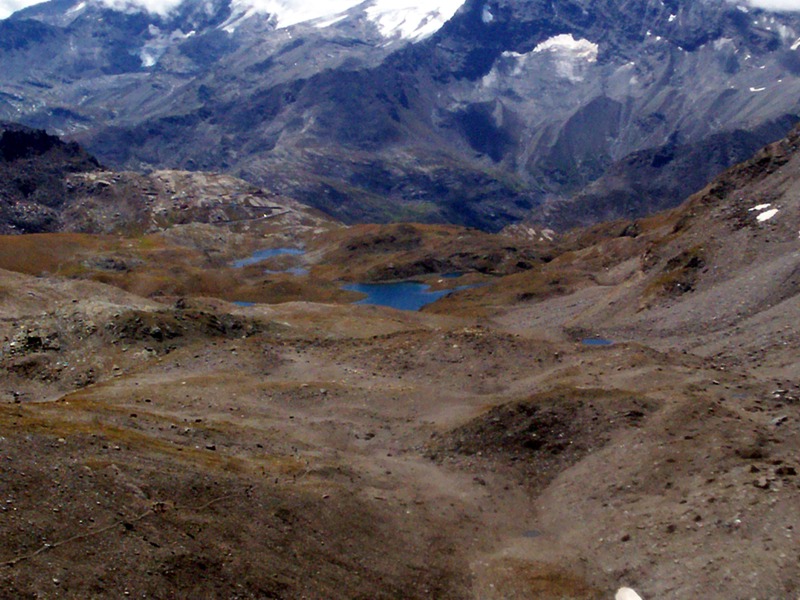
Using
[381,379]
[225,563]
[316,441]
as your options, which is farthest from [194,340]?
[225,563]

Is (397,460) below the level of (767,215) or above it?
above

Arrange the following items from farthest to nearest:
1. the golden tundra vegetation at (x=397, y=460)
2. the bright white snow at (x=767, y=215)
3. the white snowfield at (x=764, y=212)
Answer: the white snowfield at (x=764, y=212)
the bright white snow at (x=767, y=215)
the golden tundra vegetation at (x=397, y=460)

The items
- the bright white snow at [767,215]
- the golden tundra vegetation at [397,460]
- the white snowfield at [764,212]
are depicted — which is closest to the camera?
the golden tundra vegetation at [397,460]

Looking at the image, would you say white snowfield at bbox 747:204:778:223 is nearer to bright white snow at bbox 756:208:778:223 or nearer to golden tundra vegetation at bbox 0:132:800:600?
bright white snow at bbox 756:208:778:223

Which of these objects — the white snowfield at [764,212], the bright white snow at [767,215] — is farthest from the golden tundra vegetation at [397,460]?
the white snowfield at [764,212]

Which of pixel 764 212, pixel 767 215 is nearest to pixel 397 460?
pixel 767 215

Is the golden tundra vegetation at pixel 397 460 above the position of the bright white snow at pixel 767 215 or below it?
above

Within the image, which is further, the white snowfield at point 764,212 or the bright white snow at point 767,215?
the white snowfield at point 764,212

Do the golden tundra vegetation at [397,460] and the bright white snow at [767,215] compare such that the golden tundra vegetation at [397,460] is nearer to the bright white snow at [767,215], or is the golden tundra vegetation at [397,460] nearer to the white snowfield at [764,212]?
the bright white snow at [767,215]

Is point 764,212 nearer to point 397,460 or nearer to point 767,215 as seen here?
point 767,215
